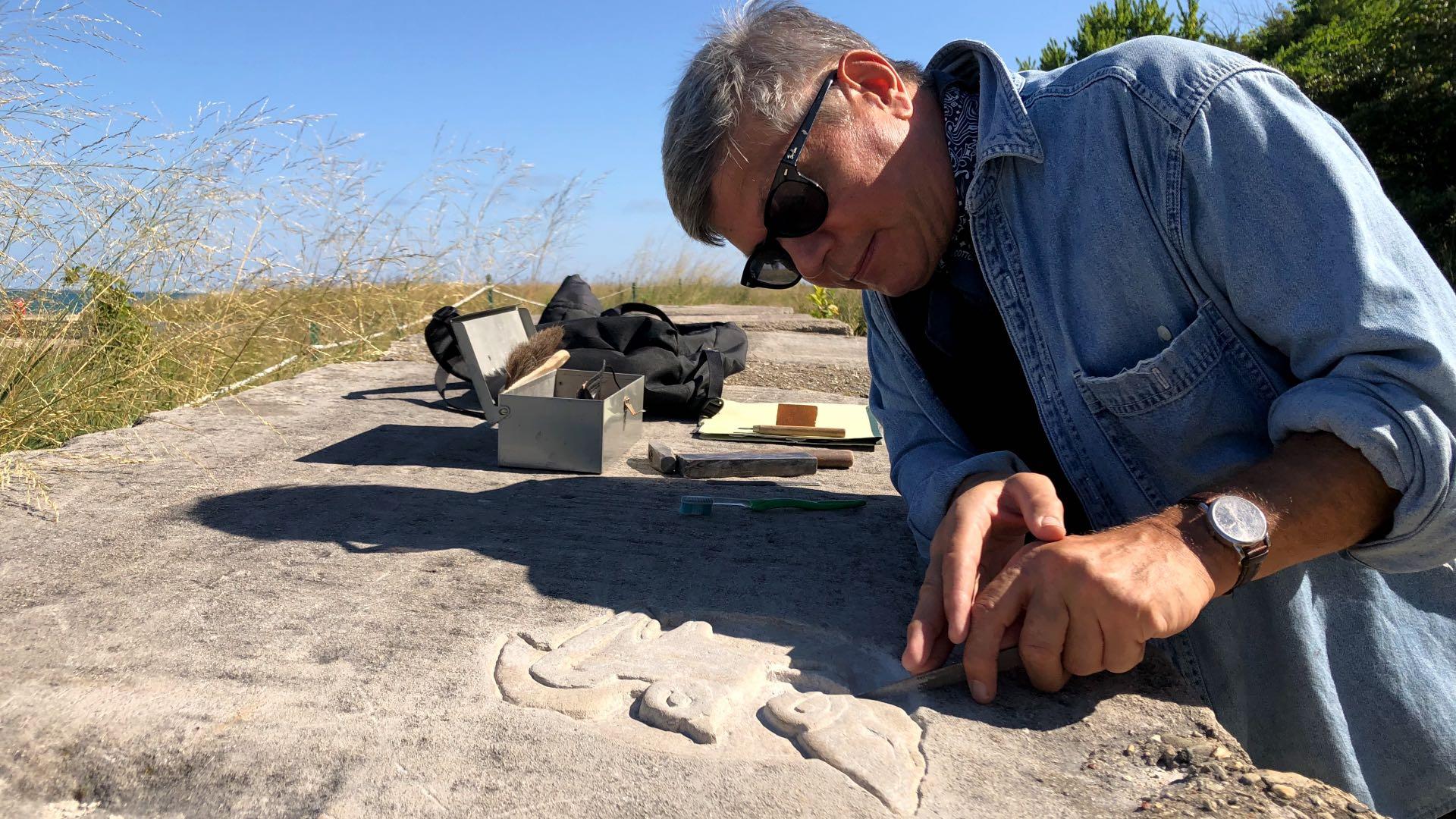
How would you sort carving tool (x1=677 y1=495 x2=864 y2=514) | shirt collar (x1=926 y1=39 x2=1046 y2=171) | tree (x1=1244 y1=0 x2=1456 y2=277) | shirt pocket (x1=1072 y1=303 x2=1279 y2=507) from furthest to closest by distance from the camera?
1. tree (x1=1244 y1=0 x2=1456 y2=277)
2. carving tool (x1=677 y1=495 x2=864 y2=514)
3. shirt collar (x1=926 y1=39 x2=1046 y2=171)
4. shirt pocket (x1=1072 y1=303 x2=1279 y2=507)

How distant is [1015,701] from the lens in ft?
4.41

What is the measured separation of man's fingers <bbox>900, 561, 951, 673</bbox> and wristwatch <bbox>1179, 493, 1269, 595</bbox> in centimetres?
39

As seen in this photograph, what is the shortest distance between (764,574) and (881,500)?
2.15 feet

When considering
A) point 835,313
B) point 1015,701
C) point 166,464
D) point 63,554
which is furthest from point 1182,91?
point 835,313

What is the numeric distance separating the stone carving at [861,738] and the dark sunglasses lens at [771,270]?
854mm

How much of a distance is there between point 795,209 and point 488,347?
1.72m

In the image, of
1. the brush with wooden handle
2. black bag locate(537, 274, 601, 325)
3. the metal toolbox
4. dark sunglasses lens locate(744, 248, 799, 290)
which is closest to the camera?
dark sunglasses lens locate(744, 248, 799, 290)

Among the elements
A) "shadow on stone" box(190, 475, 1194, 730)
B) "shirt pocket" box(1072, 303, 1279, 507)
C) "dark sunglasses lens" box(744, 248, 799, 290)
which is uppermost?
"dark sunglasses lens" box(744, 248, 799, 290)

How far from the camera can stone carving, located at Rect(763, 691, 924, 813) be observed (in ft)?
3.74

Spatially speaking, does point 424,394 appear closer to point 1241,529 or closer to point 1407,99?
point 1241,529

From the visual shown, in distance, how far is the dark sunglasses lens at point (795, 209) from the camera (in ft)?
5.59

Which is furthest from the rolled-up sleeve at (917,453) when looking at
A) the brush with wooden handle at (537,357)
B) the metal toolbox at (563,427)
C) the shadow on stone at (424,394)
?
the shadow on stone at (424,394)

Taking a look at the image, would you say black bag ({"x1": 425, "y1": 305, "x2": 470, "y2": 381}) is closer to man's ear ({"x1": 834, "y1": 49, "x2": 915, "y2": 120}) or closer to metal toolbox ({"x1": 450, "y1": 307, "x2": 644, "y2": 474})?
metal toolbox ({"x1": 450, "y1": 307, "x2": 644, "y2": 474})

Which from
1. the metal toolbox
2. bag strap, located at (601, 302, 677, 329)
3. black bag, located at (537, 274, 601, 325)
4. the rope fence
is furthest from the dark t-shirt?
the rope fence
